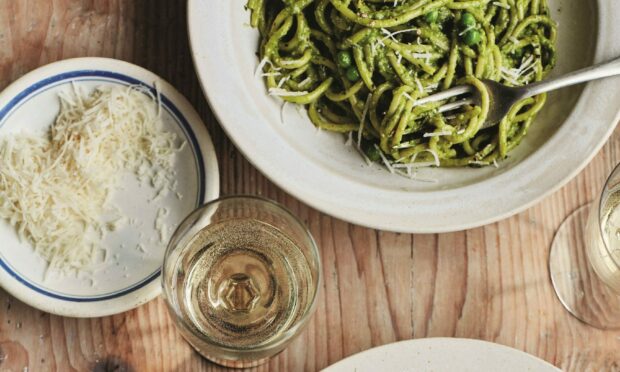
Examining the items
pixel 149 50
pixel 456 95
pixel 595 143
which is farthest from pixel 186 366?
pixel 595 143

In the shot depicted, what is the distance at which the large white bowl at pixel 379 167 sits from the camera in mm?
1936

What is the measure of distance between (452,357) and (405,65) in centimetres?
81

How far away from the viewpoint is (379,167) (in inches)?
81.3

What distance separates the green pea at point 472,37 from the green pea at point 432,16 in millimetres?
91

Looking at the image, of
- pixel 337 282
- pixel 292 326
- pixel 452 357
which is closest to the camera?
pixel 292 326

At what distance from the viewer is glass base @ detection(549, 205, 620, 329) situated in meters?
2.23

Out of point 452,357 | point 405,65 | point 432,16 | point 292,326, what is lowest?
point 452,357

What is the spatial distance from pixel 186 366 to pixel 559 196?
1194 mm

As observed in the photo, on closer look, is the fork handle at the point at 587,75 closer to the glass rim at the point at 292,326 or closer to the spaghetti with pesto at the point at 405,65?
the spaghetti with pesto at the point at 405,65

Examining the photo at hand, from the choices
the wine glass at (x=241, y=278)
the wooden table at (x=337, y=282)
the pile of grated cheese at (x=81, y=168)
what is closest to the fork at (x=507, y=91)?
Answer: the wooden table at (x=337, y=282)

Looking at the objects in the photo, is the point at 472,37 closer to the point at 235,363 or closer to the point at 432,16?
the point at 432,16

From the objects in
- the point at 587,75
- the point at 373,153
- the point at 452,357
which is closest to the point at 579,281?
the point at 452,357

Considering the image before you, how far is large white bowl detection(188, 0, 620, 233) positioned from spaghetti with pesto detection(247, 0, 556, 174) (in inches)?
2.5

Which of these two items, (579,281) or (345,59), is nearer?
(345,59)
